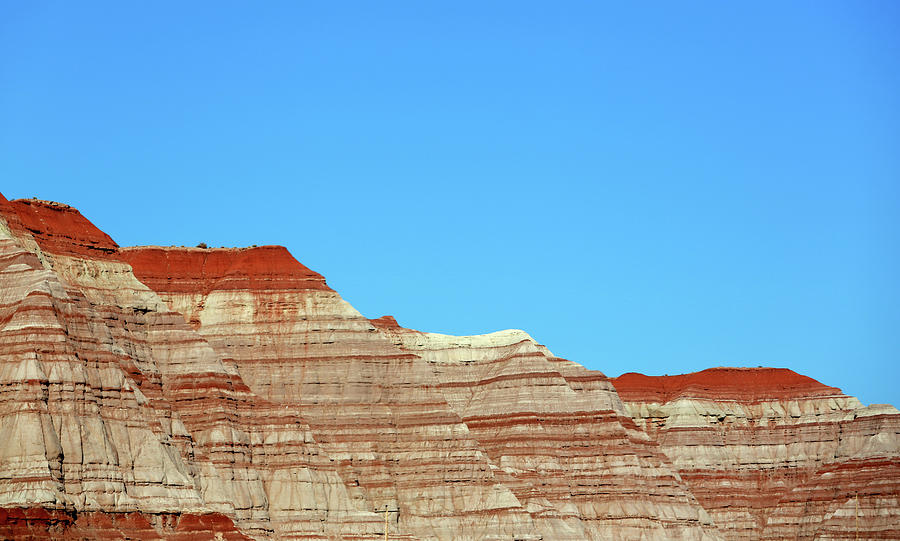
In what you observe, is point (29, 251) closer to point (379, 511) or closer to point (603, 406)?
point (379, 511)

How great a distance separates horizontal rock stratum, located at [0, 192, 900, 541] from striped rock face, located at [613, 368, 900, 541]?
0.21m

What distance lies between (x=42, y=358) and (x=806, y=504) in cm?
8024

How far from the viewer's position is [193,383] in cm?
12525

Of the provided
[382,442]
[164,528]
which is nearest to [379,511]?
[382,442]

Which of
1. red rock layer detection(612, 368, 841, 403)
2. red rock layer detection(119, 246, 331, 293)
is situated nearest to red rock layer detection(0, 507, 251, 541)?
red rock layer detection(119, 246, 331, 293)

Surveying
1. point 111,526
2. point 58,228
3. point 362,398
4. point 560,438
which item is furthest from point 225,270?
point 111,526

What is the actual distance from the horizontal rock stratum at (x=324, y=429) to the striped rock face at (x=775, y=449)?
0.21m

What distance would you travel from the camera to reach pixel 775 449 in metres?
177

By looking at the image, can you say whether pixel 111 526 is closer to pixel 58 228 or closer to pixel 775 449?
pixel 58 228

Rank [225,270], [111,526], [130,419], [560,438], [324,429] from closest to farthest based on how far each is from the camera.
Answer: [111,526] → [130,419] → [324,429] → [225,270] → [560,438]

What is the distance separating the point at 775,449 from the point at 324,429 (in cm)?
5853

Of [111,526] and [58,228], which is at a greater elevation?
[58,228]

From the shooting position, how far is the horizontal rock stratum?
109500mm

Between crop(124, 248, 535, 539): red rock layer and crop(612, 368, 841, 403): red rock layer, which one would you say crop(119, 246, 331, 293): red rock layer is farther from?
crop(612, 368, 841, 403): red rock layer
